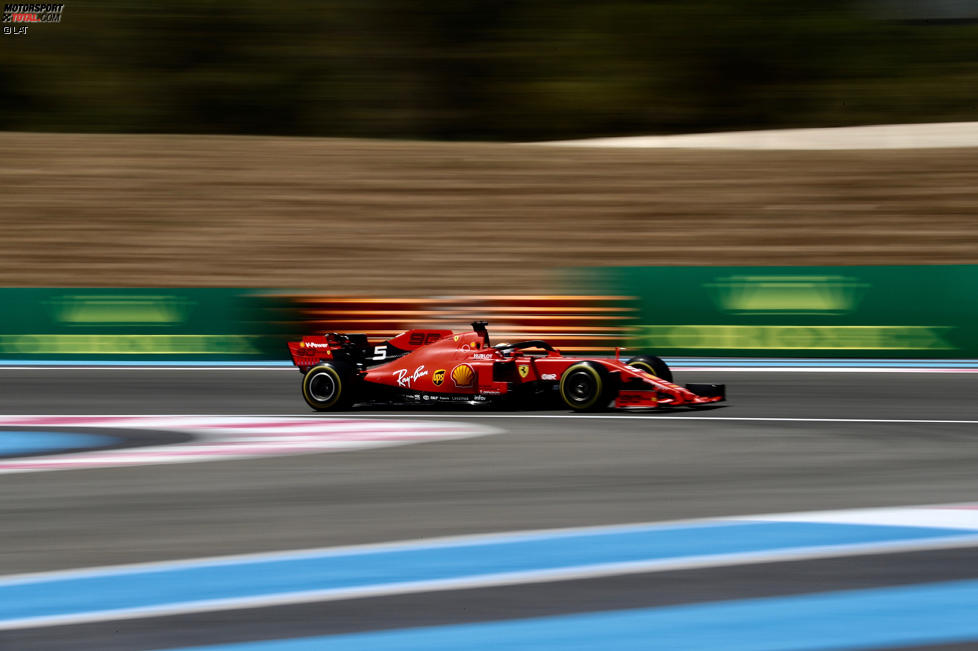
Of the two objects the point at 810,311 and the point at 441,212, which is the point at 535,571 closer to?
the point at 810,311

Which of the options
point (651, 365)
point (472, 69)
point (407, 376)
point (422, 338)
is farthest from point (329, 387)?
point (472, 69)

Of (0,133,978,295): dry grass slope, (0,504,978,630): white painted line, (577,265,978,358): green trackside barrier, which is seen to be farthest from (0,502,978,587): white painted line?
(0,133,978,295): dry grass slope

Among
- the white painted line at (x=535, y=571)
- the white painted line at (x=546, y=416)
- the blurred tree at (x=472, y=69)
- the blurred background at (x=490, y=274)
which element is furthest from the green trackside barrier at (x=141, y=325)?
the blurred tree at (x=472, y=69)

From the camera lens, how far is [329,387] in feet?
38.3

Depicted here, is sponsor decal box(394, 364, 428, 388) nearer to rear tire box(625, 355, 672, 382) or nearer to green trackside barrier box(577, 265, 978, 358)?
rear tire box(625, 355, 672, 382)

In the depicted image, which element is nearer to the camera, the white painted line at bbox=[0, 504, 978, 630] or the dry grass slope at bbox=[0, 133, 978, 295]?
the white painted line at bbox=[0, 504, 978, 630]

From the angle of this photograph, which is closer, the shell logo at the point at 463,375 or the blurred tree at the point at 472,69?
the shell logo at the point at 463,375

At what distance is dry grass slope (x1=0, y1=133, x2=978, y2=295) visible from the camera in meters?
23.6

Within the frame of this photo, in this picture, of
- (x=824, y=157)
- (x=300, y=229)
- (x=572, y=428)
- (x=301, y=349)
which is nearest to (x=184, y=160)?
(x=300, y=229)

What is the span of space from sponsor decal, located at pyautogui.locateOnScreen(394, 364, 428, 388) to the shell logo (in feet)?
0.94

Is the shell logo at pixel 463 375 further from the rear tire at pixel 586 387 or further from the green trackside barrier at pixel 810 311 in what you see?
the green trackside barrier at pixel 810 311

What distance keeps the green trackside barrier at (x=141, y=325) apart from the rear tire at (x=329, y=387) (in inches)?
213

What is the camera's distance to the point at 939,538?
234 inches

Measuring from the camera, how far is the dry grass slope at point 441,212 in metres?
23.6
